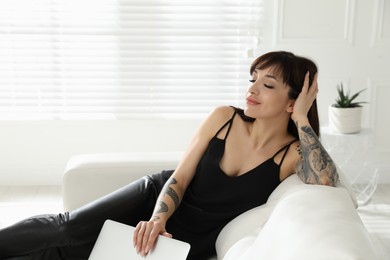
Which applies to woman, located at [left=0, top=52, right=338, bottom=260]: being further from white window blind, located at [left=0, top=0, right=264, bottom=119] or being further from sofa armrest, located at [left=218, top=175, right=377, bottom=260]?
white window blind, located at [left=0, top=0, right=264, bottom=119]

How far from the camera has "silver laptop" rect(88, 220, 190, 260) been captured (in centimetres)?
168

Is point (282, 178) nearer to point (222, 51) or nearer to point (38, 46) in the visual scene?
point (222, 51)

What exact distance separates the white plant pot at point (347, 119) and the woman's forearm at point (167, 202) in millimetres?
1467

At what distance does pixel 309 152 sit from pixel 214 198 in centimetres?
36

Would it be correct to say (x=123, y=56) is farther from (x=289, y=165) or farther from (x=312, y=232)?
(x=312, y=232)

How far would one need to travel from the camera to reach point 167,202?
1973 millimetres

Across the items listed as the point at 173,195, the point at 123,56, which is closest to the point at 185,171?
the point at 173,195

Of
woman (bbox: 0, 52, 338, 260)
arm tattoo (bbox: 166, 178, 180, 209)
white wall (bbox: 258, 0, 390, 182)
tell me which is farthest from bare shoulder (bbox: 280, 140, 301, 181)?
white wall (bbox: 258, 0, 390, 182)

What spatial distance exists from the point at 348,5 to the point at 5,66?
83.8 inches

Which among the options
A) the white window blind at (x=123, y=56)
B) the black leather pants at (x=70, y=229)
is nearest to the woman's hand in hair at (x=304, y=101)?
the black leather pants at (x=70, y=229)

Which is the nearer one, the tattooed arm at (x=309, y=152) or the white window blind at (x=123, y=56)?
the tattooed arm at (x=309, y=152)

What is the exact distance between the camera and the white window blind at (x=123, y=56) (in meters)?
3.58

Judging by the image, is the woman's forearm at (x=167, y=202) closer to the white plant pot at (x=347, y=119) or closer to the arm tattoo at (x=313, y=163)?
the arm tattoo at (x=313, y=163)

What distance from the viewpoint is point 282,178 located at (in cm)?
200
